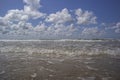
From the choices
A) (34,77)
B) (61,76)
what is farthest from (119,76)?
(34,77)

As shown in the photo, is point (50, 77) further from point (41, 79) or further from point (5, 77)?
point (5, 77)

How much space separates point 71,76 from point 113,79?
208cm

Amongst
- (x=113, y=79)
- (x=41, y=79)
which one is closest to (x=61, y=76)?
(x=41, y=79)

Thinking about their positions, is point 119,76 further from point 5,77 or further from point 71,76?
point 5,77

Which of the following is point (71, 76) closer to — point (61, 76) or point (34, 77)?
point (61, 76)

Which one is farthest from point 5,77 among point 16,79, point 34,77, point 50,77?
point 50,77

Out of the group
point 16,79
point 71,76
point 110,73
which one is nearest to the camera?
point 16,79

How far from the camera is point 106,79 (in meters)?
7.50

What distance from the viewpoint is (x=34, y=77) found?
7.73 meters

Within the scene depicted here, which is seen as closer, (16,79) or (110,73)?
(16,79)

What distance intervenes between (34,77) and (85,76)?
8.74ft

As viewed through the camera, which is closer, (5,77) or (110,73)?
(5,77)

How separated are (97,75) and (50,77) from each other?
2.54 metres

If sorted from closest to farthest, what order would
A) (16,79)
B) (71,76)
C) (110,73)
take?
(16,79), (71,76), (110,73)
